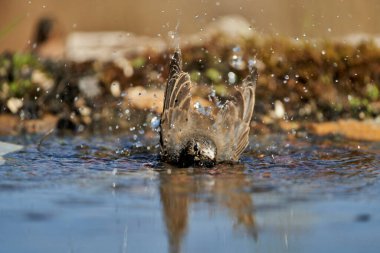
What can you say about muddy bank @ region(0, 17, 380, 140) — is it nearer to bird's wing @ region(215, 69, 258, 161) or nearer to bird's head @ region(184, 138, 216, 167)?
bird's wing @ region(215, 69, 258, 161)

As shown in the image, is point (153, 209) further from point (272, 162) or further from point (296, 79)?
point (296, 79)

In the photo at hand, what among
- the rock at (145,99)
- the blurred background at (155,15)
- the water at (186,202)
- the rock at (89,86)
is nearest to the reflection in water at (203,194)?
the water at (186,202)

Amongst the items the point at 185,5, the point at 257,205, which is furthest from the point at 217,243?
the point at 185,5

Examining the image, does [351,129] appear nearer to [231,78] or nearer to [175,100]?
[231,78]

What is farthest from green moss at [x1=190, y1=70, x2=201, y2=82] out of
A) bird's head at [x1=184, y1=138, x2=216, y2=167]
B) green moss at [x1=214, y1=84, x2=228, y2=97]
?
bird's head at [x1=184, y1=138, x2=216, y2=167]

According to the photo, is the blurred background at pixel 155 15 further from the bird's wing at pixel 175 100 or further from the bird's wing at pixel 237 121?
the bird's wing at pixel 175 100

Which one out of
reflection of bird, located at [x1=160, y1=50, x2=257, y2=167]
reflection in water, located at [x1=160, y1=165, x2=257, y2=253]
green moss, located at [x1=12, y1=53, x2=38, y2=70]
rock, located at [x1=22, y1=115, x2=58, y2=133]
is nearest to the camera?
reflection in water, located at [x1=160, y1=165, x2=257, y2=253]
